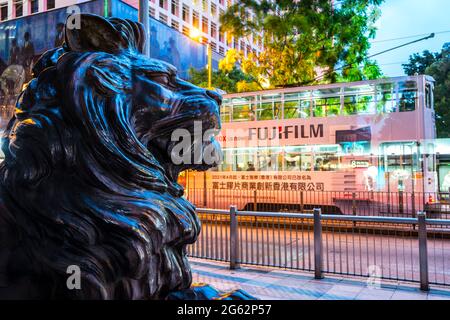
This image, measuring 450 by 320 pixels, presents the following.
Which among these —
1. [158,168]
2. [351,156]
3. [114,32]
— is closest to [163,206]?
[158,168]

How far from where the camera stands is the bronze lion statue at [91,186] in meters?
1.19

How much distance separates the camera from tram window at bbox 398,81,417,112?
13477 millimetres

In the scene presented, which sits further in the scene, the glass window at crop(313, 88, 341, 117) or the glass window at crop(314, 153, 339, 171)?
the glass window at crop(313, 88, 341, 117)

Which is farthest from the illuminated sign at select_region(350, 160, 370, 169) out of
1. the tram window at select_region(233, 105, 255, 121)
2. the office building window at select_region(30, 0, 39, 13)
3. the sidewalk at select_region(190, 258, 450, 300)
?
the office building window at select_region(30, 0, 39, 13)

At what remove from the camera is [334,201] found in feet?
45.0

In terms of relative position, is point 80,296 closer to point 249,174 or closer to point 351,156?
point 351,156

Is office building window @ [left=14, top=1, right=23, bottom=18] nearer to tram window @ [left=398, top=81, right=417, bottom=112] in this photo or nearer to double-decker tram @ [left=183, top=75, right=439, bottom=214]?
double-decker tram @ [left=183, top=75, right=439, bottom=214]

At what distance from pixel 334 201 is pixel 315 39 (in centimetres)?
958

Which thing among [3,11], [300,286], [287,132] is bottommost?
[300,286]

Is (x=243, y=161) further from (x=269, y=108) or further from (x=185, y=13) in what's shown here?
(x=185, y=13)

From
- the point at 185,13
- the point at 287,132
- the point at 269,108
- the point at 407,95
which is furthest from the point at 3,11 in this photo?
the point at 407,95

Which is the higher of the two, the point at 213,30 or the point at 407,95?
the point at 213,30

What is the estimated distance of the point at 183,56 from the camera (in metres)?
27.8

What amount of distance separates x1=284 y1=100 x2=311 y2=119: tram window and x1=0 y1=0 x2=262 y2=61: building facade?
60.6 ft
